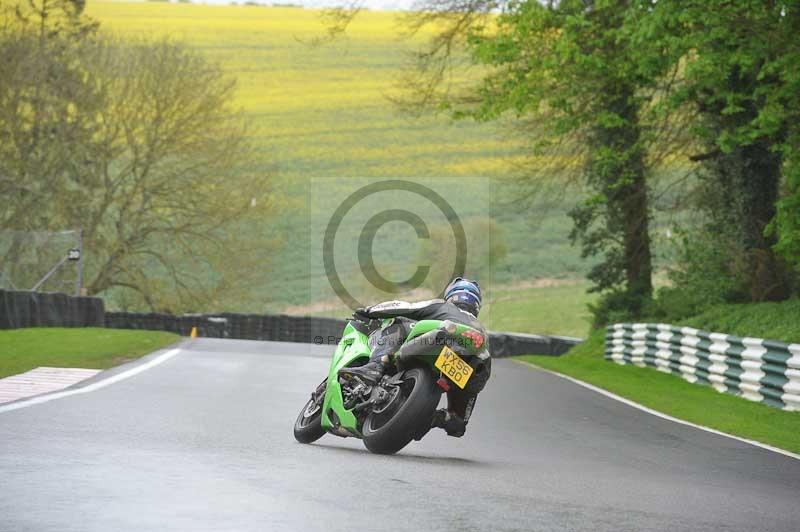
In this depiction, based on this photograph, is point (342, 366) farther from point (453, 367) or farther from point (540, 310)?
point (540, 310)

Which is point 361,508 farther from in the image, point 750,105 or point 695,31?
point 750,105

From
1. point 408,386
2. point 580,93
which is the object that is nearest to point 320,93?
point 580,93

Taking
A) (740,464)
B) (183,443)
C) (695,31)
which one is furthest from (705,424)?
(695,31)

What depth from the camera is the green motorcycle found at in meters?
10.1

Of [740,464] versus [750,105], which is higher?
[750,105]

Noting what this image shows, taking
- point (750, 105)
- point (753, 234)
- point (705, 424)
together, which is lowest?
point (705, 424)

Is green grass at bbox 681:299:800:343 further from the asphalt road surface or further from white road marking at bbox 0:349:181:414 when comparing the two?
white road marking at bbox 0:349:181:414

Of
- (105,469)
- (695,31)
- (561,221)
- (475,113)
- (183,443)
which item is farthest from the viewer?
(561,221)

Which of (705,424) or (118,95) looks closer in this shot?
(705,424)

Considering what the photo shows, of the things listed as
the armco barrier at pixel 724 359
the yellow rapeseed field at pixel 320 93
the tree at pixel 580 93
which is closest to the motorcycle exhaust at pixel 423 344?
the armco barrier at pixel 724 359

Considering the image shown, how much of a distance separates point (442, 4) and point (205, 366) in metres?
17.6

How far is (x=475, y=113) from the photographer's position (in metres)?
31.5

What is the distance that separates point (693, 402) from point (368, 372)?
948 centimetres

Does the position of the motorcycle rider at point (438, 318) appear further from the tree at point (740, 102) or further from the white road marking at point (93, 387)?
the tree at point (740, 102)
